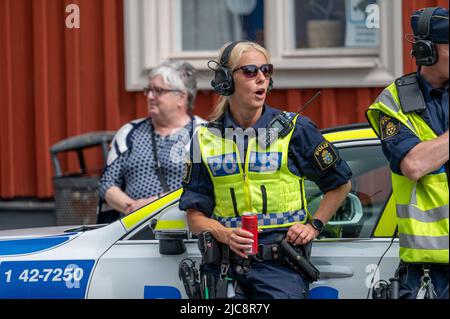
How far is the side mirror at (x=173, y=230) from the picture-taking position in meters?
4.88

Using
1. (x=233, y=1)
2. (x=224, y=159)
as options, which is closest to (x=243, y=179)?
A: (x=224, y=159)

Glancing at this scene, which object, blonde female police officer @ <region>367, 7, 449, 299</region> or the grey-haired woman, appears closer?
blonde female police officer @ <region>367, 7, 449, 299</region>

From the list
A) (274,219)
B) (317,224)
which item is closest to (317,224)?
(317,224)

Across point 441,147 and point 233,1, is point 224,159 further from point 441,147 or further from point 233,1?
point 233,1

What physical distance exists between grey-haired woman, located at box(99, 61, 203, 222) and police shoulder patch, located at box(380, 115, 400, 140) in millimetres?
2238

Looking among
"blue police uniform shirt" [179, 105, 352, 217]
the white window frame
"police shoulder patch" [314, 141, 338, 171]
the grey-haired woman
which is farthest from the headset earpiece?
the white window frame

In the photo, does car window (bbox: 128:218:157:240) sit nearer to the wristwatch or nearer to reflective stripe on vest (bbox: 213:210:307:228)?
reflective stripe on vest (bbox: 213:210:307:228)

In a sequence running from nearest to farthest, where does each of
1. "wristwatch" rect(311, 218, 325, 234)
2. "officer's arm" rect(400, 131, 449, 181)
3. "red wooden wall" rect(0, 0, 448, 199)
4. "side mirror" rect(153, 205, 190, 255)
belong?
"officer's arm" rect(400, 131, 449, 181), "wristwatch" rect(311, 218, 325, 234), "side mirror" rect(153, 205, 190, 255), "red wooden wall" rect(0, 0, 448, 199)

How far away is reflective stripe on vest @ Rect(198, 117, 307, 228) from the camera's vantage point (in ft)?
14.7

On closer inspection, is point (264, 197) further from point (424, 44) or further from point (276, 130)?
point (424, 44)

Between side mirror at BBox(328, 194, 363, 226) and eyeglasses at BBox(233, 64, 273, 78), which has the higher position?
eyeglasses at BBox(233, 64, 273, 78)

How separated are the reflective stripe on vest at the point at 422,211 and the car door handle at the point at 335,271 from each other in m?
0.71

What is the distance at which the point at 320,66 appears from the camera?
884 centimetres
